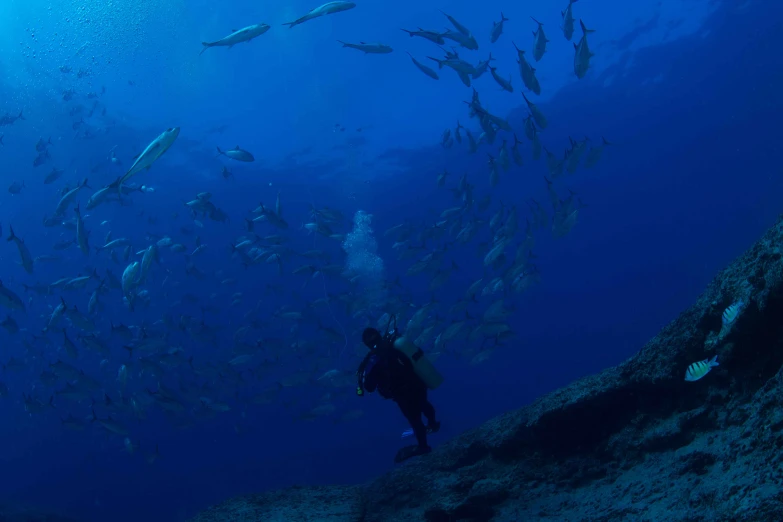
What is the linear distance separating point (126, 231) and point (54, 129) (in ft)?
32.5

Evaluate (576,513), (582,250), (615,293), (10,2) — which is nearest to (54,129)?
(10,2)

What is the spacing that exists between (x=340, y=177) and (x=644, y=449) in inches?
1232

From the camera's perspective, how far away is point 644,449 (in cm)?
352

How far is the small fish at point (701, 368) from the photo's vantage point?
301 centimetres

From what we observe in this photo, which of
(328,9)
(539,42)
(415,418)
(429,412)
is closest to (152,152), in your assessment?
(328,9)

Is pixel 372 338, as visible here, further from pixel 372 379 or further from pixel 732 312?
pixel 732 312

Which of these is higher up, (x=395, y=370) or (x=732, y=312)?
(x=395, y=370)

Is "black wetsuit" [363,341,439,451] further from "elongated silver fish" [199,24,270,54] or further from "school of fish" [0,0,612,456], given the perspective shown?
"elongated silver fish" [199,24,270,54]

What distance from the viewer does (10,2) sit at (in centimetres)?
2328

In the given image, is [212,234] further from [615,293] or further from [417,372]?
[615,293]

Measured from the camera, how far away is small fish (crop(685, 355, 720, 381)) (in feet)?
9.86

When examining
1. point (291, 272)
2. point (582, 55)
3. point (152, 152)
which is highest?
point (291, 272)

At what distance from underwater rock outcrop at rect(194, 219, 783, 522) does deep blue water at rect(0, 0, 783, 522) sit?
12.2 meters

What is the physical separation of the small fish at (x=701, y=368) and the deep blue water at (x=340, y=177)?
14.6 meters
